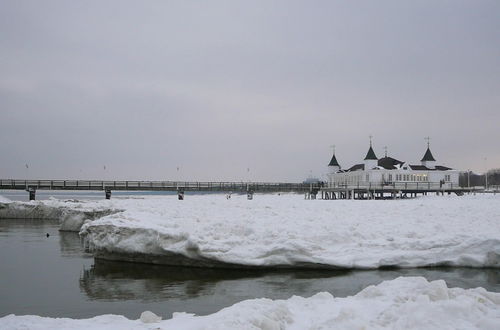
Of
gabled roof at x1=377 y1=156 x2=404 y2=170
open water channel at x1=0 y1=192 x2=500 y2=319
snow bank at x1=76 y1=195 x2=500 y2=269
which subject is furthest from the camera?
gabled roof at x1=377 y1=156 x2=404 y2=170

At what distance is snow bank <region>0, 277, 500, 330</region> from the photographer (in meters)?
7.22

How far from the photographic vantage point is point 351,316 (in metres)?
7.71

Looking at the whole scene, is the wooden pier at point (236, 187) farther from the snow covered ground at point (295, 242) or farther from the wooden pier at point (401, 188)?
the snow covered ground at point (295, 242)

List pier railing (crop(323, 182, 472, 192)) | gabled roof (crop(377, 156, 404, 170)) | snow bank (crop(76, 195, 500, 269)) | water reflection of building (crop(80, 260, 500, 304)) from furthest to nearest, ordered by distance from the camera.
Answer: gabled roof (crop(377, 156, 404, 170))
pier railing (crop(323, 182, 472, 192))
snow bank (crop(76, 195, 500, 269))
water reflection of building (crop(80, 260, 500, 304))

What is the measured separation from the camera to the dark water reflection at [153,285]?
11805mm

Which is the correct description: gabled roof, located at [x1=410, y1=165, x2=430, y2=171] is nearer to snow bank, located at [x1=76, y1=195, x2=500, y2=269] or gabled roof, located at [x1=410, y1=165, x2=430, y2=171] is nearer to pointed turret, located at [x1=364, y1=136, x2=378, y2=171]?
Answer: pointed turret, located at [x1=364, y1=136, x2=378, y2=171]

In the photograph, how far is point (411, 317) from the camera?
730 centimetres

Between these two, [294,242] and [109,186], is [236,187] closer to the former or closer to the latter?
[109,186]

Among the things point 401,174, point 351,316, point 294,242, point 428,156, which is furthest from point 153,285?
point 428,156

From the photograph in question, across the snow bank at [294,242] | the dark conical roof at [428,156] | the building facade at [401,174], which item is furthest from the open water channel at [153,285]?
the dark conical roof at [428,156]

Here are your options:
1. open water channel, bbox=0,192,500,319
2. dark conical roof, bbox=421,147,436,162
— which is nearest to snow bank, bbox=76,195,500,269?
open water channel, bbox=0,192,500,319

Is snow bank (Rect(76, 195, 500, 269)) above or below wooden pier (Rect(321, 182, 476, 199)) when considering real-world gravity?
below

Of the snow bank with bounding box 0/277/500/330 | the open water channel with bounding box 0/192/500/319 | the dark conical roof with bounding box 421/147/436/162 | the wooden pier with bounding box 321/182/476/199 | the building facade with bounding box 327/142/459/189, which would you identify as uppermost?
the dark conical roof with bounding box 421/147/436/162

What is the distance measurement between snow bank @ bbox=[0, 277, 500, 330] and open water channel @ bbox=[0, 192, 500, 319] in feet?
9.61
